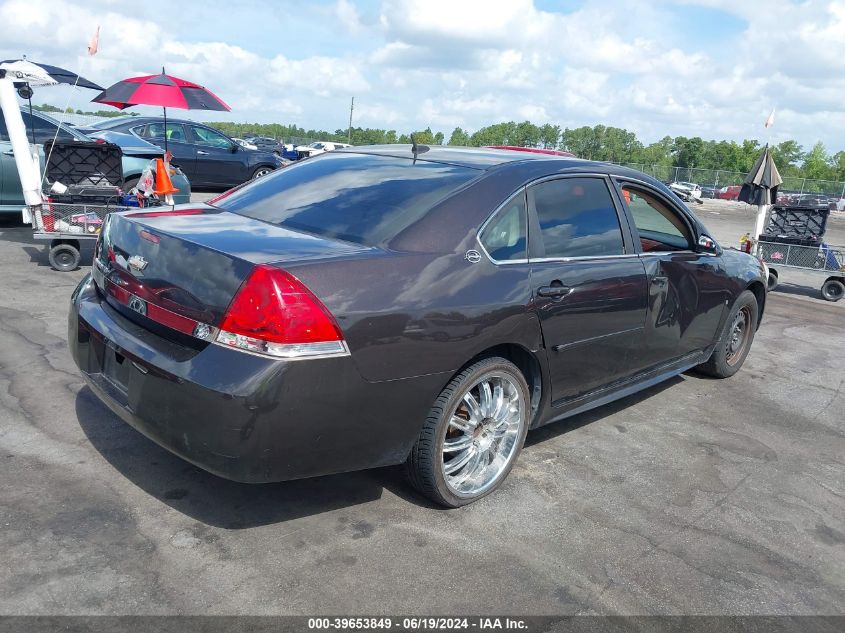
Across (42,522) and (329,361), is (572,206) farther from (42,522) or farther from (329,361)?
(42,522)

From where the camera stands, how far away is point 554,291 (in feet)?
11.6

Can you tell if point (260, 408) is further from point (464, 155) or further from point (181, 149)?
point (181, 149)

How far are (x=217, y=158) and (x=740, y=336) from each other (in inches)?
518

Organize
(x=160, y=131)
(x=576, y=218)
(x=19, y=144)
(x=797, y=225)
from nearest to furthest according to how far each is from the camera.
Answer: (x=576, y=218) < (x=19, y=144) < (x=797, y=225) < (x=160, y=131)

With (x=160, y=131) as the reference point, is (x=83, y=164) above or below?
below

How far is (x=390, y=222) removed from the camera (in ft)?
10.6

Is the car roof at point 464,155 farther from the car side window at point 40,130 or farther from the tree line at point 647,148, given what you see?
the tree line at point 647,148

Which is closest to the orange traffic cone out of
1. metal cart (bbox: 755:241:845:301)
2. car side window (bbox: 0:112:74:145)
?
car side window (bbox: 0:112:74:145)

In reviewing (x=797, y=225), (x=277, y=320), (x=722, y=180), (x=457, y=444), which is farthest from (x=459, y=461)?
(x=722, y=180)

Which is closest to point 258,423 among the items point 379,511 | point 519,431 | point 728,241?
point 379,511

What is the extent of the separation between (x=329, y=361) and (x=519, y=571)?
1.17 metres

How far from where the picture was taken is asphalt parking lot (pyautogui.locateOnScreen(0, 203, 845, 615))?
8.77 ft

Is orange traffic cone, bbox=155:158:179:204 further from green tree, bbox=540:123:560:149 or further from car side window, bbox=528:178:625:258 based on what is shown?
green tree, bbox=540:123:560:149

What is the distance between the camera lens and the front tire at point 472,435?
3.15 m
